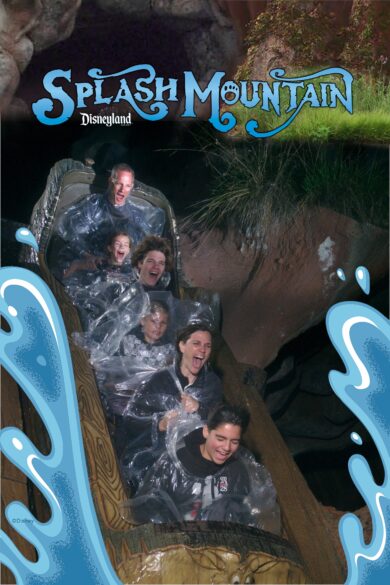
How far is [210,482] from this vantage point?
3938 millimetres

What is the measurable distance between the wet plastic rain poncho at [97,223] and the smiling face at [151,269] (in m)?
0.09

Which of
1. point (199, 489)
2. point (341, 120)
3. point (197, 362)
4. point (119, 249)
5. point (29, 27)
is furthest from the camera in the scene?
point (29, 27)

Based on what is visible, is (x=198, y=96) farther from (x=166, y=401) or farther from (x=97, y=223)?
(x=166, y=401)

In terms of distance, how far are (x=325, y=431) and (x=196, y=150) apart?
1.46m

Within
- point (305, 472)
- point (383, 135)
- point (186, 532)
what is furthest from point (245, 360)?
point (383, 135)

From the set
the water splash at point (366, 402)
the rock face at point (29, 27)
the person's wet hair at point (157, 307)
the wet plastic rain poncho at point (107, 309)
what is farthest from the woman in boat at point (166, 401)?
the rock face at point (29, 27)

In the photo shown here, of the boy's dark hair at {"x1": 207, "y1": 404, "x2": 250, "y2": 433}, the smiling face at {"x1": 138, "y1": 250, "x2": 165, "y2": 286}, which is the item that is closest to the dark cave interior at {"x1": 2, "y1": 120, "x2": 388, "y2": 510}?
the smiling face at {"x1": 138, "y1": 250, "x2": 165, "y2": 286}

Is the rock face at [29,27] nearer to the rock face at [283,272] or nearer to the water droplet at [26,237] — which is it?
the water droplet at [26,237]

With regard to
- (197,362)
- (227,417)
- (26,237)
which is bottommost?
(227,417)

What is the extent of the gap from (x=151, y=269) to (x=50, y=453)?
0.94 meters

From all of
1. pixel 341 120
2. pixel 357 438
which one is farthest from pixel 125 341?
A: pixel 341 120

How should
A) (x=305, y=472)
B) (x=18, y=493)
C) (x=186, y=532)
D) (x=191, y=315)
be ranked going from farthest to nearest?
(x=305, y=472) → (x=191, y=315) → (x=18, y=493) → (x=186, y=532)

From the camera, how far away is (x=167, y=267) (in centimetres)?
426

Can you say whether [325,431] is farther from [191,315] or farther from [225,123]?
[225,123]
